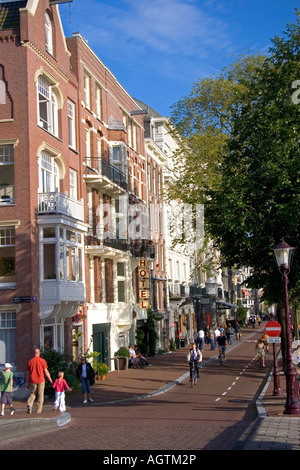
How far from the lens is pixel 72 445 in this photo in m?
11.8

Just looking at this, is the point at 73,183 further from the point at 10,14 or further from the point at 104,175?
the point at 10,14

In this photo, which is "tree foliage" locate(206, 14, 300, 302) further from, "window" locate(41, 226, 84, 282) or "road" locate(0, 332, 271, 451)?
"window" locate(41, 226, 84, 282)

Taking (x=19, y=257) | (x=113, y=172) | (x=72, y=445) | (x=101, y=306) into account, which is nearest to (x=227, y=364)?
(x=101, y=306)

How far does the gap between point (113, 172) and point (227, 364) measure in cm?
1273

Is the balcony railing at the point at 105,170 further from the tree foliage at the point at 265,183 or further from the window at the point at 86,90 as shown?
the tree foliage at the point at 265,183

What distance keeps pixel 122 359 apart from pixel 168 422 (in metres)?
18.6

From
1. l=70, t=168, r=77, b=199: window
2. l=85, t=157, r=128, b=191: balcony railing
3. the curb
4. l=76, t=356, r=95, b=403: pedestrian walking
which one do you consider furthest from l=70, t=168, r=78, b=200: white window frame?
the curb

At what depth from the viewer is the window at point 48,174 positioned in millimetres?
25984

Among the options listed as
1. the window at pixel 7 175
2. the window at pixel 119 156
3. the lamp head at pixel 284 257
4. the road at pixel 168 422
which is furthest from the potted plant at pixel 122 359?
the lamp head at pixel 284 257

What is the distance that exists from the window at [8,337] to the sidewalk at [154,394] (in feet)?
7.31

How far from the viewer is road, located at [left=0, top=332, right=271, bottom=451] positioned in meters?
11.8

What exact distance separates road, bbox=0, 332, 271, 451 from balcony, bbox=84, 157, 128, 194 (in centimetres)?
1145
